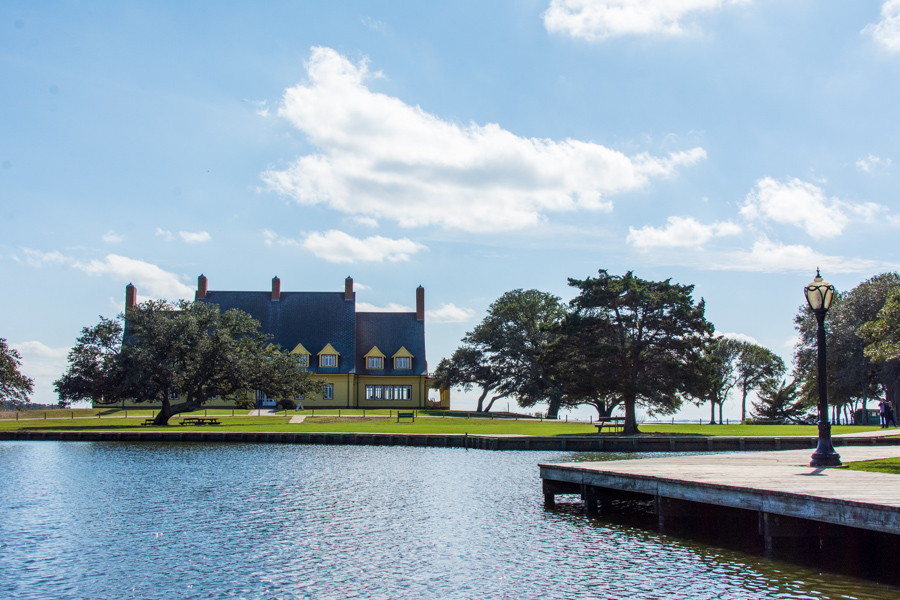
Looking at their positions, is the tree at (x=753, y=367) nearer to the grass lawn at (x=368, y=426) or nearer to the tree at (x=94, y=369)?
the grass lawn at (x=368, y=426)

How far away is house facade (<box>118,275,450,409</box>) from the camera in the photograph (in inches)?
2953

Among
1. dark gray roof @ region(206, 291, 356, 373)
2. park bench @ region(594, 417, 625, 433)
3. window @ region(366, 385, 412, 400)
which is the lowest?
park bench @ region(594, 417, 625, 433)

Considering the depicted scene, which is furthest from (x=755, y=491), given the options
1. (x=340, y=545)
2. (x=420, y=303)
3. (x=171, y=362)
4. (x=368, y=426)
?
(x=420, y=303)

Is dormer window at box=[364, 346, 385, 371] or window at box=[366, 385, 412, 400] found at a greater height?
dormer window at box=[364, 346, 385, 371]

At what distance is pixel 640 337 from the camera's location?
156ft

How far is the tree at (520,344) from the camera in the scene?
235ft

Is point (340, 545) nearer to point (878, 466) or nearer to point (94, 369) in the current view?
point (878, 466)

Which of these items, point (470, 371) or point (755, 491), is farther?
point (470, 371)

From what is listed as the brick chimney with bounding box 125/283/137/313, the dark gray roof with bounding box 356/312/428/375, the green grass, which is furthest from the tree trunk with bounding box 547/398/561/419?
the green grass

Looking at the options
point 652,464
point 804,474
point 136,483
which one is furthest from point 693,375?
point 136,483

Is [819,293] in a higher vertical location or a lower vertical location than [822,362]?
higher

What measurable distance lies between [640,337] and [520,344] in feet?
83.0

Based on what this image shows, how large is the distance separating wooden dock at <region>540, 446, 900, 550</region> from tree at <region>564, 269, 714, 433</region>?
937 inches

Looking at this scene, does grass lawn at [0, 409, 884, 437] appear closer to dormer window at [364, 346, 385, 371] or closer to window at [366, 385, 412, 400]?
window at [366, 385, 412, 400]
